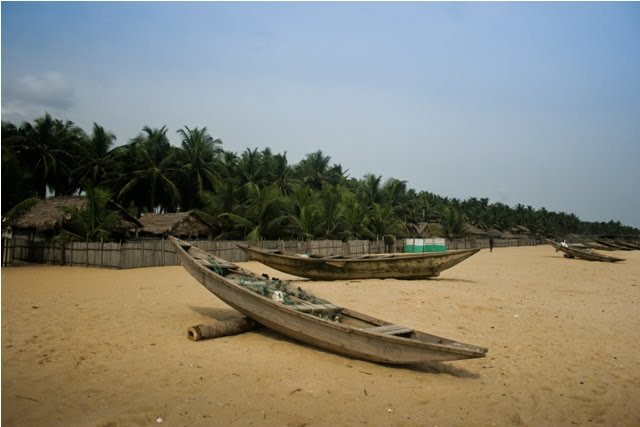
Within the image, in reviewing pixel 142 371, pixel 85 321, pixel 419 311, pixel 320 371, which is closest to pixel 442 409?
pixel 320 371

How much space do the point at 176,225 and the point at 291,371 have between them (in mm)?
21119

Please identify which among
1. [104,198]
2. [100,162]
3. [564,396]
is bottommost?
[564,396]

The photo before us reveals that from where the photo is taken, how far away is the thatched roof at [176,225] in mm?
24641

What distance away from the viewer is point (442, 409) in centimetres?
A: 449

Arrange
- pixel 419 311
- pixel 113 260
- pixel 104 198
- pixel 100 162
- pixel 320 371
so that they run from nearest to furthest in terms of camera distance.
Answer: pixel 320 371 < pixel 419 311 < pixel 113 260 < pixel 104 198 < pixel 100 162

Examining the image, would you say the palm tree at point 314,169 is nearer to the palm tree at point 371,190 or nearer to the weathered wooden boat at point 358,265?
the palm tree at point 371,190

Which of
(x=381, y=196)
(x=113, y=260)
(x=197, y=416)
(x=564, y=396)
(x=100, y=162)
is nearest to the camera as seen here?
(x=197, y=416)

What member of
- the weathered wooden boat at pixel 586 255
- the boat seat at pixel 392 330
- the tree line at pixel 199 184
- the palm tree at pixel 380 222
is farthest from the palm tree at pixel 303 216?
the boat seat at pixel 392 330

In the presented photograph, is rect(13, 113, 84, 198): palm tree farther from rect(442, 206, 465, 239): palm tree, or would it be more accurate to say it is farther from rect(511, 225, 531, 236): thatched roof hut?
rect(511, 225, 531, 236): thatched roof hut

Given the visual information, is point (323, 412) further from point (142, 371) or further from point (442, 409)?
point (142, 371)

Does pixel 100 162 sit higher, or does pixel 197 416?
pixel 100 162

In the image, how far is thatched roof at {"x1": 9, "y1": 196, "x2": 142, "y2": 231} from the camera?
750 inches

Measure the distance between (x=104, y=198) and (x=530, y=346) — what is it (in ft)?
58.0

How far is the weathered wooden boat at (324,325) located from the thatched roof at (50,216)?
14.4m
